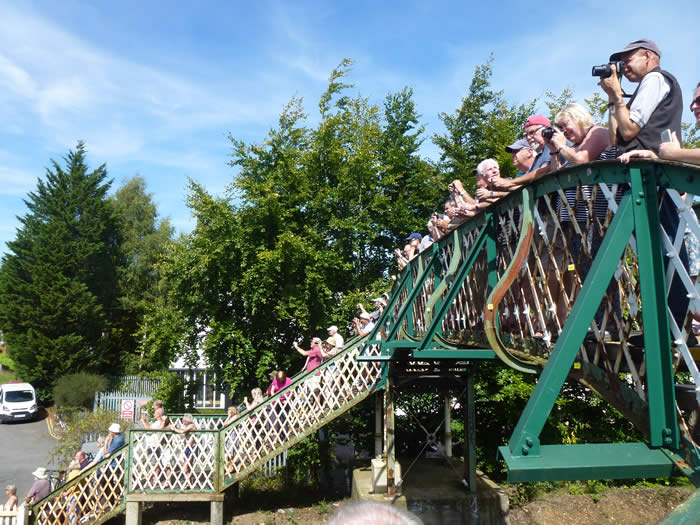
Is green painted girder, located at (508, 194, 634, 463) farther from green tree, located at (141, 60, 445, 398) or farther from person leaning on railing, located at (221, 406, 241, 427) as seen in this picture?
green tree, located at (141, 60, 445, 398)

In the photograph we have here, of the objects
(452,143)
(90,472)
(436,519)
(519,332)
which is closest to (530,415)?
(519,332)

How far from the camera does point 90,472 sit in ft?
31.8

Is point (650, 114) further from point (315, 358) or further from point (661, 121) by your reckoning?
point (315, 358)

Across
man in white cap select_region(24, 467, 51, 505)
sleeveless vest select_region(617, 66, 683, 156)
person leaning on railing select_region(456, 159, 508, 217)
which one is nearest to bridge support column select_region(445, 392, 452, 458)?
person leaning on railing select_region(456, 159, 508, 217)

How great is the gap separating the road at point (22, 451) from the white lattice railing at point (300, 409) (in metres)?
5.84

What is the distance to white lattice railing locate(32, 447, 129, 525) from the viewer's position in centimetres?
959

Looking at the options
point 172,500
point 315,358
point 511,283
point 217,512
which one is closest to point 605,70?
point 511,283

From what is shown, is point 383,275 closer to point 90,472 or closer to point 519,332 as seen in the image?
point 90,472

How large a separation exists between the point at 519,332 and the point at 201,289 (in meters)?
11.5

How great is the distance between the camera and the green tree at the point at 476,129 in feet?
56.6

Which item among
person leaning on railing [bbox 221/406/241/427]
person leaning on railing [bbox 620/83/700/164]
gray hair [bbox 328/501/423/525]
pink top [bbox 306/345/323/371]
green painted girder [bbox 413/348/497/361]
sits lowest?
person leaning on railing [bbox 221/406/241/427]

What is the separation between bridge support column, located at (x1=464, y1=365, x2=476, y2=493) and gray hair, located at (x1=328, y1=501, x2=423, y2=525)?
7.84 metres

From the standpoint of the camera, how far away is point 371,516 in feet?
5.17

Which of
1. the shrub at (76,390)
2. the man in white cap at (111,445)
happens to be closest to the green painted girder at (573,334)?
the man in white cap at (111,445)
